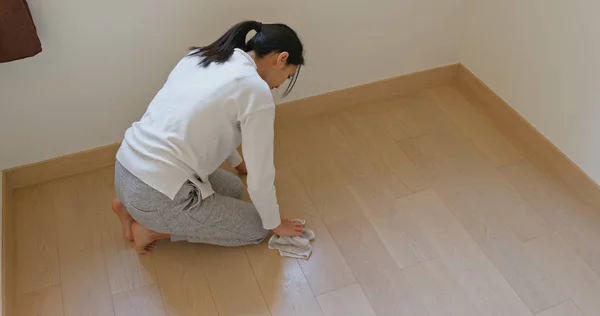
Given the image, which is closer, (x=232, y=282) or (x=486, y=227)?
(x=232, y=282)

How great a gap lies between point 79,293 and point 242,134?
2.01ft

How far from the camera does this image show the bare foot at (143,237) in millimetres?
1583

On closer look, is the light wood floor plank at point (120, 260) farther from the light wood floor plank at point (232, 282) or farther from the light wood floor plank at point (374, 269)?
the light wood floor plank at point (374, 269)

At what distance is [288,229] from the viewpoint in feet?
5.29

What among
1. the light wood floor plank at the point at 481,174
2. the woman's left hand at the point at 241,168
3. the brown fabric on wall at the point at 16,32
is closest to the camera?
the brown fabric on wall at the point at 16,32

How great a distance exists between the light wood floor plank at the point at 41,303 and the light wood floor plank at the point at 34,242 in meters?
0.02

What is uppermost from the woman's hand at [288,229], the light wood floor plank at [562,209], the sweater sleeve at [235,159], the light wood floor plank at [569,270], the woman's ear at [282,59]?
the woman's ear at [282,59]

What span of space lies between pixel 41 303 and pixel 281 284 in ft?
2.04

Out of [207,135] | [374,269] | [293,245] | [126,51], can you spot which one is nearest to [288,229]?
[293,245]

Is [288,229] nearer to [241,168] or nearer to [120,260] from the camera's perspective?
[241,168]

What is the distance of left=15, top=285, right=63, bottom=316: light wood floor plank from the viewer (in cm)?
148

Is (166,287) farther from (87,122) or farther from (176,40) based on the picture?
(176,40)

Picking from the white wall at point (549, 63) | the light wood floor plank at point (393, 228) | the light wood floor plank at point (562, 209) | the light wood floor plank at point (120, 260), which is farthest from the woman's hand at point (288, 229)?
the white wall at point (549, 63)

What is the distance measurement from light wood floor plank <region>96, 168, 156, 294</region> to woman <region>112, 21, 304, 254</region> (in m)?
0.11
